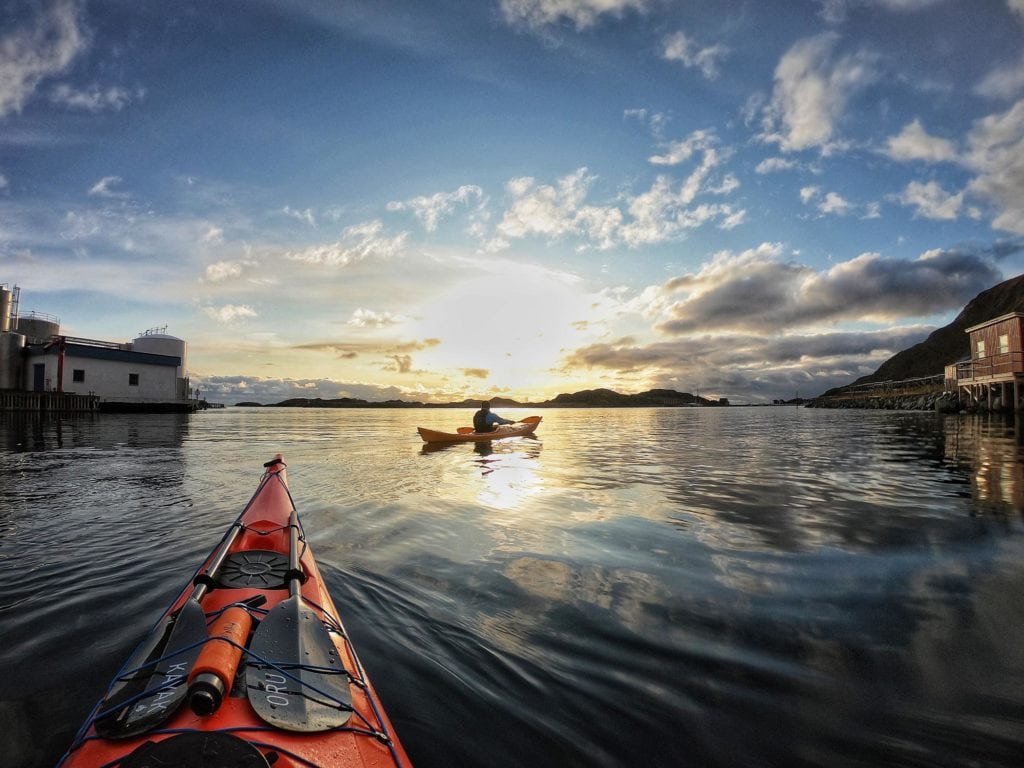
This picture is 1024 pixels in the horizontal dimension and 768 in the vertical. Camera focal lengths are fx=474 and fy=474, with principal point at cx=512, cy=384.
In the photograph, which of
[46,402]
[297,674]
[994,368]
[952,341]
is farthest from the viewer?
[952,341]

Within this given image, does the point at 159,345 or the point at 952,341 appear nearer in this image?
the point at 159,345

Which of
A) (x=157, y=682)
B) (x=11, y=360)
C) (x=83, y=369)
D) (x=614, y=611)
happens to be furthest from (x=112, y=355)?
(x=614, y=611)

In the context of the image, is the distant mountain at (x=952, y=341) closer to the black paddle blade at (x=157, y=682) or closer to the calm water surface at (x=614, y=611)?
the calm water surface at (x=614, y=611)

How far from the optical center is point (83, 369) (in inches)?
1892

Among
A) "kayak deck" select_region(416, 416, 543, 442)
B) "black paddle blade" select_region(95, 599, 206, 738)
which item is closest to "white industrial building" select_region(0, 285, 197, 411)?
"kayak deck" select_region(416, 416, 543, 442)

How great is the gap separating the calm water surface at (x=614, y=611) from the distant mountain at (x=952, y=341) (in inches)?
6013

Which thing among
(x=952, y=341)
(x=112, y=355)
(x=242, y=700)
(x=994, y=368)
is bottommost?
(x=242, y=700)

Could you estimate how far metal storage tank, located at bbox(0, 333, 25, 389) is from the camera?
4678 cm

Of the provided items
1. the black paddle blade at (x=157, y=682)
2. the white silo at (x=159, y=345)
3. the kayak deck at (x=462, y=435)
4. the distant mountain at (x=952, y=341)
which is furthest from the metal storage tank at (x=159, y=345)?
the distant mountain at (x=952, y=341)

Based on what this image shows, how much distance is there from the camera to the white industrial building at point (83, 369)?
46.7 m

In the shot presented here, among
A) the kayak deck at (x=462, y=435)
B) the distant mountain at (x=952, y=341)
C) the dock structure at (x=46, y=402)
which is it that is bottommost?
the kayak deck at (x=462, y=435)

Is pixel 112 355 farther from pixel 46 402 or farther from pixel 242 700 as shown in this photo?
pixel 242 700

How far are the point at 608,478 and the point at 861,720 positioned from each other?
1004cm

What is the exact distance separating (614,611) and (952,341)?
662ft
